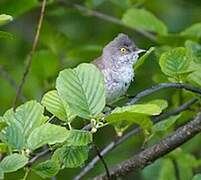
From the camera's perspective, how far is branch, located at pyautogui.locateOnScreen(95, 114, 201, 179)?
2.28m

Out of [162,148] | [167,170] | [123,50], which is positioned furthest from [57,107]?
[167,170]

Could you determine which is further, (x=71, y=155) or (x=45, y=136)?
(x=71, y=155)

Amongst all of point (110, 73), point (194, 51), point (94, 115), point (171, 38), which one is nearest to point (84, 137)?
point (94, 115)

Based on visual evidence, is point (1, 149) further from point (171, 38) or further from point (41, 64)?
point (41, 64)

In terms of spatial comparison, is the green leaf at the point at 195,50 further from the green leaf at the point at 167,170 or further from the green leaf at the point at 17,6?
the green leaf at the point at 17,6

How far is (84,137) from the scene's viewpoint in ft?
5.93

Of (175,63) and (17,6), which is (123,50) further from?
(175,63)

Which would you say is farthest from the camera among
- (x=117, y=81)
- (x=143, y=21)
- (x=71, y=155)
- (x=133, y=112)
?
(x=143, y=21)

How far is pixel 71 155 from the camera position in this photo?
1996 mm

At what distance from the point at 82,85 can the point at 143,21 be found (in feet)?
5.45

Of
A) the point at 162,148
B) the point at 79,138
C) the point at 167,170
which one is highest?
the point at 79,138

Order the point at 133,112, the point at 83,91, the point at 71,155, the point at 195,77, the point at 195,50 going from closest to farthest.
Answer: the point at 133,112 < the point at 83,91 < the point at 71,155 < the point at 195,77 < the point at 195,50

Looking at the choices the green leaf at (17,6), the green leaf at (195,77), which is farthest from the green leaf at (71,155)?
the green leaf at (17,6)

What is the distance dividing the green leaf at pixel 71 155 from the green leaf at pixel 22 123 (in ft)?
0.41
